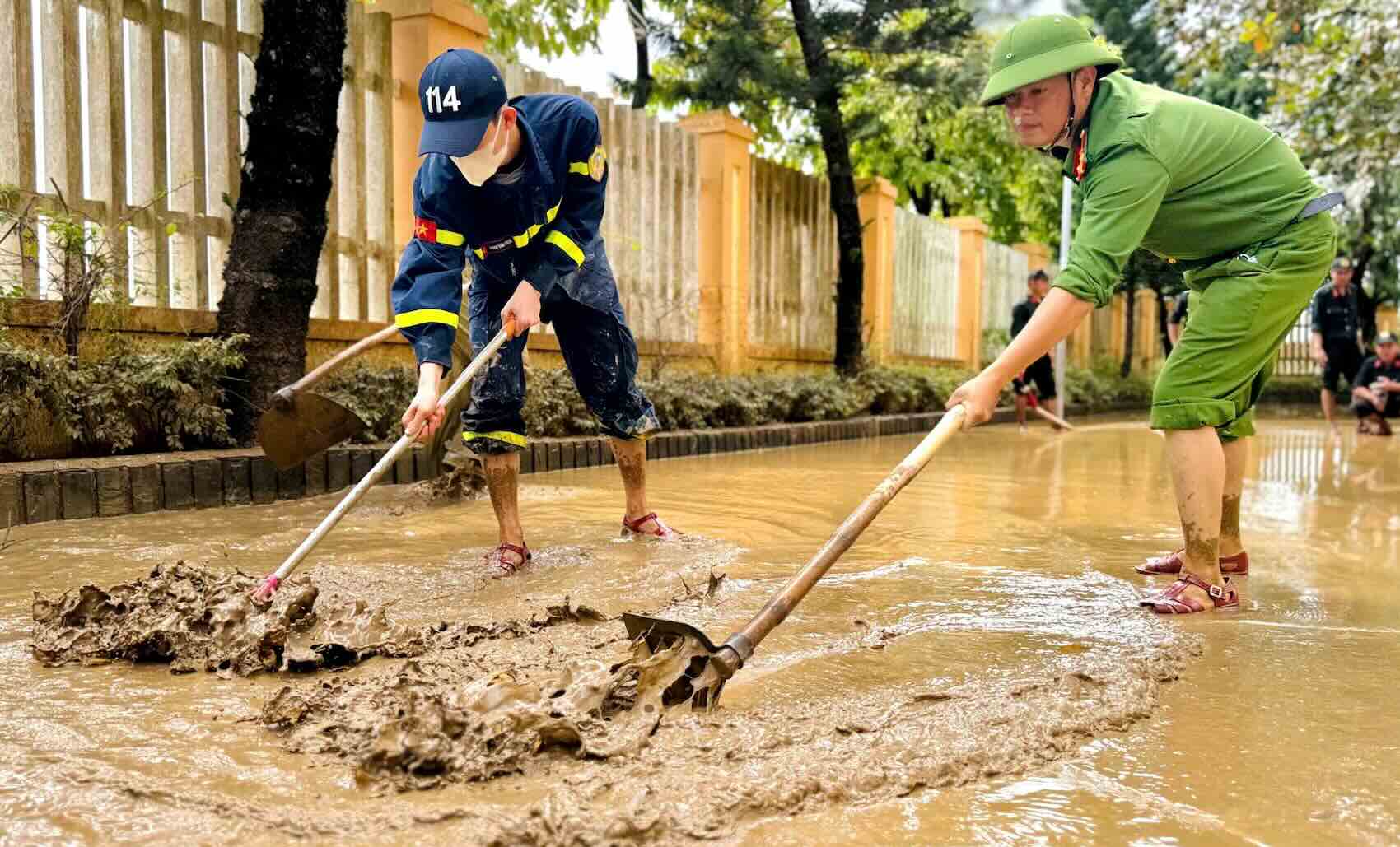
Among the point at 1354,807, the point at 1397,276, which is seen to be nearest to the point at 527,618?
the point at 1354,807

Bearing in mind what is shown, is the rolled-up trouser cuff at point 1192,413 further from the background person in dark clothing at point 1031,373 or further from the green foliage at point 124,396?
the background person in dark clothing at point 1031,373

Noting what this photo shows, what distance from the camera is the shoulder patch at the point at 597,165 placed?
3.37 metres

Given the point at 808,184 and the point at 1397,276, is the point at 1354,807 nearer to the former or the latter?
the point at 808,184

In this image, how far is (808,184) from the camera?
39.0ft

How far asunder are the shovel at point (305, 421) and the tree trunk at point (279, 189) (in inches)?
45.3

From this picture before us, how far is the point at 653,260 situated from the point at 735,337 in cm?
136

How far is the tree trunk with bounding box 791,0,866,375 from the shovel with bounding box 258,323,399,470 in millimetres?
7304

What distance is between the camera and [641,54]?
13.6 m

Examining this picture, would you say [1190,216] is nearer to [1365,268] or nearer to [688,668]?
[688,668]

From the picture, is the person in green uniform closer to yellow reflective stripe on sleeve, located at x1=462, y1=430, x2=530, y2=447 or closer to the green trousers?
the green trousers

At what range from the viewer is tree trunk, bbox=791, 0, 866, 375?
10.2 m

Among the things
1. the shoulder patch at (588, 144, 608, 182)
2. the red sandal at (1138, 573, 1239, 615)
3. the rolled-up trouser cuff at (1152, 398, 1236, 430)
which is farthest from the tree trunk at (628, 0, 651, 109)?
the red sandal at (1138, 573, 1239, 615)

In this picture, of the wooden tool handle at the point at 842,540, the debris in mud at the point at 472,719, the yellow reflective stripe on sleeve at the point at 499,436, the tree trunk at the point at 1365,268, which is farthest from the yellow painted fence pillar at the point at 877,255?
the debris in mud at the point at 472,719

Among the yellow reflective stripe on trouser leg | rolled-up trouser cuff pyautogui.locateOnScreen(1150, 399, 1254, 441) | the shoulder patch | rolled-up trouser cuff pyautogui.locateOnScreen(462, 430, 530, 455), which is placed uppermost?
the shoulder patch
